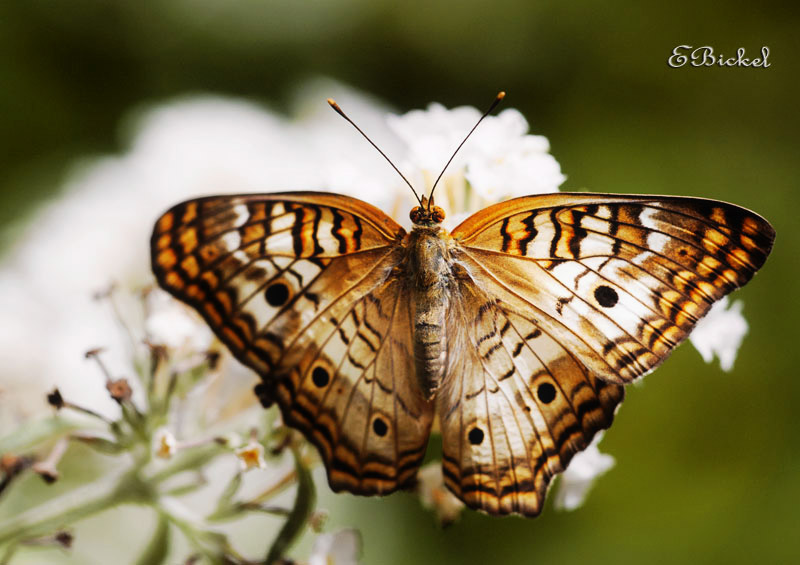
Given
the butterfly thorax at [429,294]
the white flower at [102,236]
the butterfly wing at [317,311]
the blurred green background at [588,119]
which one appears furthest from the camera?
the blurred green background at [588,119]

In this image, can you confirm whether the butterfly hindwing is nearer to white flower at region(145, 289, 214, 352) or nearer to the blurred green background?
white flower at region(145, 289, 214, 352)

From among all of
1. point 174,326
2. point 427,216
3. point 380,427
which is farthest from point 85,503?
point 427,216

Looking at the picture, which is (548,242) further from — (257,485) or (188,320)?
(257,485)

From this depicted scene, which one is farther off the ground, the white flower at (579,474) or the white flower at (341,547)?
the white flower at (579,474)

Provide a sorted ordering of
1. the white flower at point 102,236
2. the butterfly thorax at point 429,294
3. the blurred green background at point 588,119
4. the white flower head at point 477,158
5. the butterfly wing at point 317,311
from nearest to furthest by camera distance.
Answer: the butterfly wing at point 317,311, the butterfly thorax at point 429,294, the white flower head at point 477,158, the white flower at point 102,236, the blurred green background at point 588,119

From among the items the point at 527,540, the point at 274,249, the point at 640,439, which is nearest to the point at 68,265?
the point at 274,249

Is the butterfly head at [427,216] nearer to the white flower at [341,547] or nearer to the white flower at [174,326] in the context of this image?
the white flower at [174,326]

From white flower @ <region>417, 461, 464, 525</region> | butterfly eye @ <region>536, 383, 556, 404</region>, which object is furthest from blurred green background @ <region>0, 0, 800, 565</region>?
butterfly eye @ <region>536, 383, 556, 404</region>

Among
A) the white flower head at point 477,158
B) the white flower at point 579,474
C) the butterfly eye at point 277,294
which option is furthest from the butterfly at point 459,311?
the white flower at point 579,474
